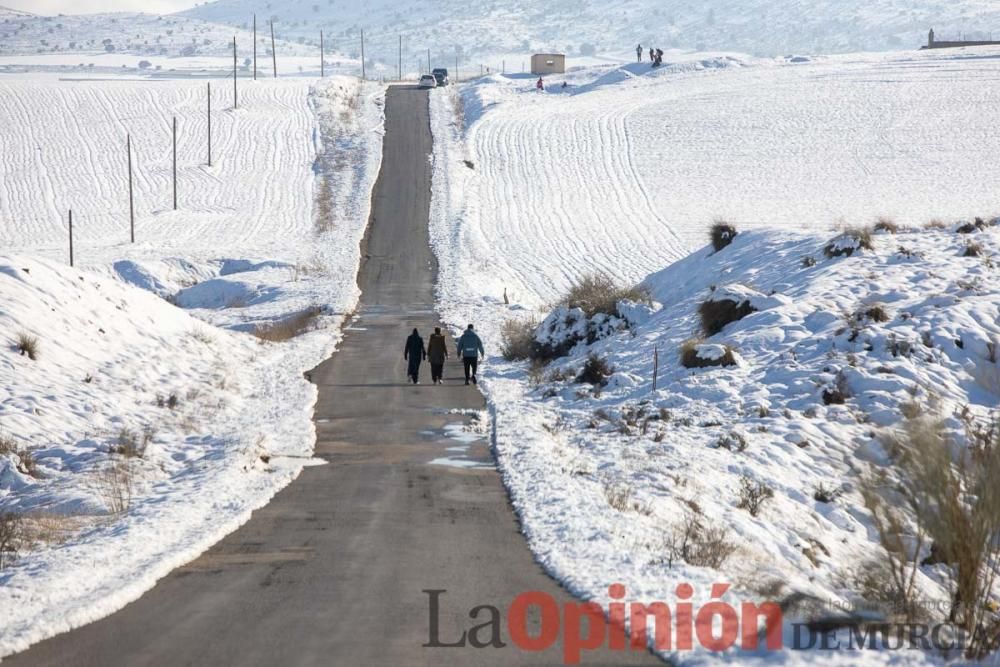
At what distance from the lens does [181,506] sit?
14.4m

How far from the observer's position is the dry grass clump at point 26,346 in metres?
22.8

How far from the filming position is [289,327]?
36688mm

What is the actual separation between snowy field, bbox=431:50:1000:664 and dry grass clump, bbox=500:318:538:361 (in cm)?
47

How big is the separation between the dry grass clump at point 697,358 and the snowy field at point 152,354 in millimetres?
7303

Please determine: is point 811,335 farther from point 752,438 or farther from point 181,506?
point 181,506

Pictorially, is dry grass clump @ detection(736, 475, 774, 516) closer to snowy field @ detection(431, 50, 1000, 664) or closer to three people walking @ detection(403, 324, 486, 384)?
snowy field @ detection(431, 50, 1000, 664)

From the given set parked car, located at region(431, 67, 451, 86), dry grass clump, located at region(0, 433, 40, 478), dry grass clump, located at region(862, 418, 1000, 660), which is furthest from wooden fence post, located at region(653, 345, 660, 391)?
parked car, located at region(431, 67, 451, 86)

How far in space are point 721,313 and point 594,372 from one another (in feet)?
10.8

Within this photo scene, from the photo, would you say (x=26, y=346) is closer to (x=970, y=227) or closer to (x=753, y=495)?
(x=753, y=495)

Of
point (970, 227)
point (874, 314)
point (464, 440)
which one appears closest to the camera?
point (464, 440)

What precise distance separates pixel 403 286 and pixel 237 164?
3745 centimetres

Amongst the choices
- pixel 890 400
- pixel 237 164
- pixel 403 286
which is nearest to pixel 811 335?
pixel 890 400

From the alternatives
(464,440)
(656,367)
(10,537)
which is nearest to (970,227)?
(656,367)

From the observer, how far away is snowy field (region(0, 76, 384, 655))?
504 inches
